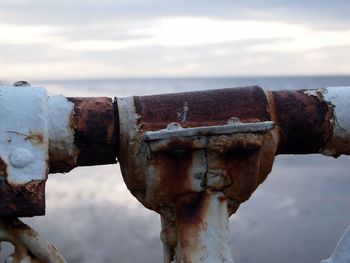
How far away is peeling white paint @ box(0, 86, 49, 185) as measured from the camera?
212cm

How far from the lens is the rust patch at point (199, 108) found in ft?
7.48

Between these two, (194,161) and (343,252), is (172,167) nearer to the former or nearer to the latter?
(194,161)

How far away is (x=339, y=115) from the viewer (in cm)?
244

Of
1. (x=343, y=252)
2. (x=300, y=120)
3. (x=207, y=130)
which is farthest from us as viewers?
(x=343, y=252)

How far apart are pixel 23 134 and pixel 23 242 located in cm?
33

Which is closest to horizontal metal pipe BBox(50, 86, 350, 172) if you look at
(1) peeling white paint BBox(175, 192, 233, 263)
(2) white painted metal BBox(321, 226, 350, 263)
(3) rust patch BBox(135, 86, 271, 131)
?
(3) rust patch BBox(135, 86, 271, 131)

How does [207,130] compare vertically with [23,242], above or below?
above

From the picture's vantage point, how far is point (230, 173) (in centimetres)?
233

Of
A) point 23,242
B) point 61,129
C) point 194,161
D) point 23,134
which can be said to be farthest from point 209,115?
point 23,242

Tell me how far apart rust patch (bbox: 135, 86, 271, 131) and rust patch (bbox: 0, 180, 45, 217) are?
1.35ft

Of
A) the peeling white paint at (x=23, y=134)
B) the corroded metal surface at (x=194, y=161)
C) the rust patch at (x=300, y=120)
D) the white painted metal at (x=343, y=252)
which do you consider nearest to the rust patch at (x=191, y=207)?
the corroded metal surface at (x=194, y=161)

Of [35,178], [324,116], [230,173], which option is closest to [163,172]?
[230,173]

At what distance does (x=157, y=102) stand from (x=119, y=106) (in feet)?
0.40

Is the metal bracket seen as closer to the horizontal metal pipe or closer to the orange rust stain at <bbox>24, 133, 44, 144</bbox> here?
the horizontal metal pipe
